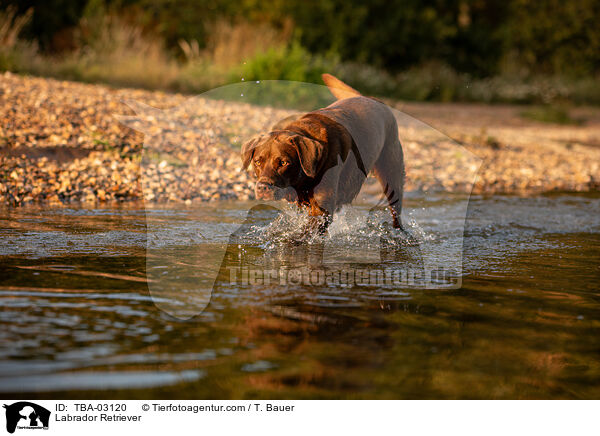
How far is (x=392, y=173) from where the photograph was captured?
20.8 feet

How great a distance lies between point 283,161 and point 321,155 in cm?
27

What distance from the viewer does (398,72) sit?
2056 centimetres

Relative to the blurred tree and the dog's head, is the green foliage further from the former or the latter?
the dog's head

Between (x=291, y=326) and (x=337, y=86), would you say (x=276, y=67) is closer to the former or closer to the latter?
(x=337, y=86)

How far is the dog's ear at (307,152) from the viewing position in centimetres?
512

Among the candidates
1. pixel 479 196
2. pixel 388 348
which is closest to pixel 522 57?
pixel 479 196

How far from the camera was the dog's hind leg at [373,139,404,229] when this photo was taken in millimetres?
6293

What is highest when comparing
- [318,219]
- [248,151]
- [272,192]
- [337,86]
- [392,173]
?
[337,86]

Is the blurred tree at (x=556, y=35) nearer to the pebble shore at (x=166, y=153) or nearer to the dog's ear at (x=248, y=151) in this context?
the pebble shore at (x=166, y=153)

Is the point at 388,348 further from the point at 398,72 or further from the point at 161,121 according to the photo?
the point at 398,72
